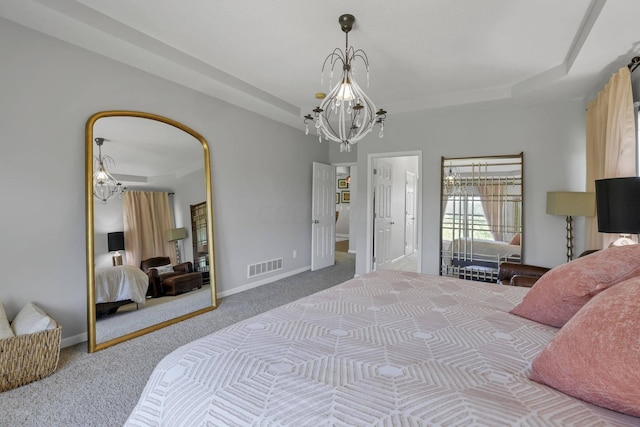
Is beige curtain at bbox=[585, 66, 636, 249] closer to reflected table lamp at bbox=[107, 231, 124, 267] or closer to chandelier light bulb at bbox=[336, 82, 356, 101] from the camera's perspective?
chandelier light bulb at bbox=[336, 82, 356, 101]

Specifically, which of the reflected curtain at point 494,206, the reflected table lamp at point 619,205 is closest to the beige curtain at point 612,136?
the reflected table lamp at point 619,205

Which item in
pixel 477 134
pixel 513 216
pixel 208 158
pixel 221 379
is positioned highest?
pixel 477 134

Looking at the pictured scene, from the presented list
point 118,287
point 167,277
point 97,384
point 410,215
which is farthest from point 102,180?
point 410,215

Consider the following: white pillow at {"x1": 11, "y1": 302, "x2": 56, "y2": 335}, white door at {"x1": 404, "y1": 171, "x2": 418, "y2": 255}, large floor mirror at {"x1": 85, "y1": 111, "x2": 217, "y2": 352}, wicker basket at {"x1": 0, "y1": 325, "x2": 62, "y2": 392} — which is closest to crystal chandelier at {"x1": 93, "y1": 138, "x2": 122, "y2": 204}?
large floor mirror at {"x1": 85, "y1": 111, "x2": 217, "y2": 352}

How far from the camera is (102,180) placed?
2.73 metres

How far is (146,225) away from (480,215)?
395cm

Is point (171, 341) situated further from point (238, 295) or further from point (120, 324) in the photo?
point (238, 295)

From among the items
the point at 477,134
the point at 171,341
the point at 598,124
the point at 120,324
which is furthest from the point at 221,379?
the point at 477,134

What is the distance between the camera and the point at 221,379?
962 mm

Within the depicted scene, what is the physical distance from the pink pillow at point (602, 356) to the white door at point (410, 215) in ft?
19.0

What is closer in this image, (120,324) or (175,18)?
(175,18)

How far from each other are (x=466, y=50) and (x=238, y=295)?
144 inches

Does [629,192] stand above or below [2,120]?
below

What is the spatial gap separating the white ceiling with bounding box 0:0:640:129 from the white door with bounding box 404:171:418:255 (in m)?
3.16
